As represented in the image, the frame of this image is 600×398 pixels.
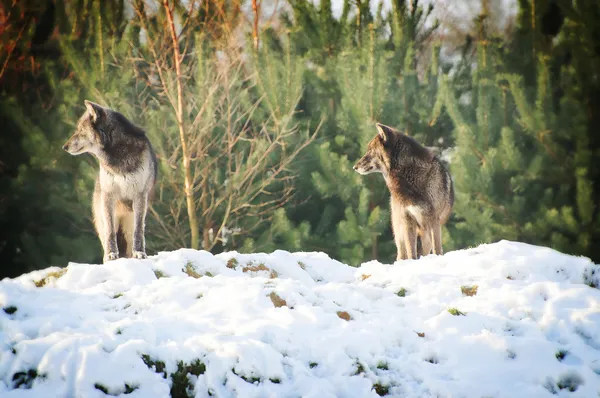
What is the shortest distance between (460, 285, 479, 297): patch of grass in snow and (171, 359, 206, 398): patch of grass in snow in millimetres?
2746

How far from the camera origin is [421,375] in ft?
14.2

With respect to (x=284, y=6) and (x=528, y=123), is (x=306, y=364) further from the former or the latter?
(x=284, y=6)

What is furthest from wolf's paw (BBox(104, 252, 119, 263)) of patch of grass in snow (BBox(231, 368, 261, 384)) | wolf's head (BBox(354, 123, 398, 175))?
wolf's head (BBox(354, 123, 398, 175))

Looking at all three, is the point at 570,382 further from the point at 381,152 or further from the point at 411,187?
the point at 381,152

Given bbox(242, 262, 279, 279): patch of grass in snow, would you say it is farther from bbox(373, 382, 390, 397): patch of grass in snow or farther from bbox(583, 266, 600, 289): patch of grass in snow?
bbox(583, 266, 600, 289): patch of grass in snow

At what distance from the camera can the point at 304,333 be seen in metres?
4.62

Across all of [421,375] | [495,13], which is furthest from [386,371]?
[495,13]

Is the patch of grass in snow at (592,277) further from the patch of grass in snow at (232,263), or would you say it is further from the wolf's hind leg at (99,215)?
the wolf's hind leg at (99,215)

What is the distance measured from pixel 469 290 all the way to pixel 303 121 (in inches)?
301

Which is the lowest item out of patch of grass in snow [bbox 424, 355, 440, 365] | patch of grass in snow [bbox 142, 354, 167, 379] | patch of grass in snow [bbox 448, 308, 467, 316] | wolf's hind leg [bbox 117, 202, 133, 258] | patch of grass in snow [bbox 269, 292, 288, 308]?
patch of grass in snow [bbox 424, 355, 440, 365]

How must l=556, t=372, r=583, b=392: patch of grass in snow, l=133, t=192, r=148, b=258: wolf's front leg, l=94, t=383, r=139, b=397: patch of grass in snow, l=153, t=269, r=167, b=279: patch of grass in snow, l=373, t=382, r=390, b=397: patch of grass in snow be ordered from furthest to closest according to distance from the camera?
l=133, t=192, r=148, b=258: wolf's front leg
l=153, t=269, r=167, b=279: patch of grass in snow
l=556, t=372, r=583, b=392: patch of grass in snow
l=373, t=382, r=390, b=397: patch of grass in snow
l=94, t=383, r=139, b=397: patch of grass in snow

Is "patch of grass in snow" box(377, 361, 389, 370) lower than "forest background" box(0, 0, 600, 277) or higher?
lower

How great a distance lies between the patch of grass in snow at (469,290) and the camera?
5.69 meters

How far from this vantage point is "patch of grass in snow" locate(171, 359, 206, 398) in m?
3.92
